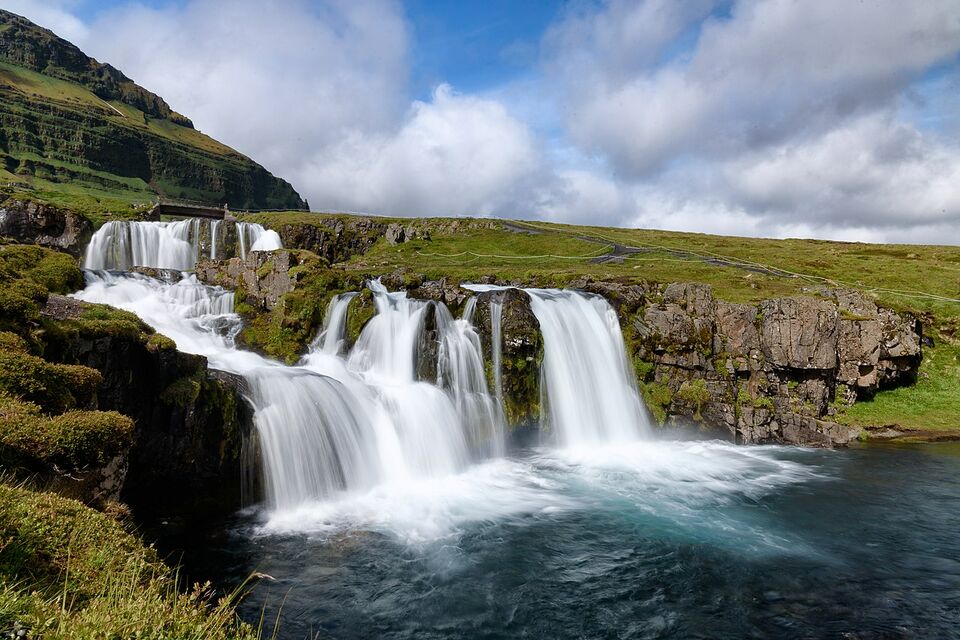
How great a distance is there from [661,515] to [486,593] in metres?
8.41

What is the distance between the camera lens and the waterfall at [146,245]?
45500 millimetres

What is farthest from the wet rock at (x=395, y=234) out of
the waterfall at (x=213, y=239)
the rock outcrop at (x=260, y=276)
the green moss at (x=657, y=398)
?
the green moss at (x=657, y=398)

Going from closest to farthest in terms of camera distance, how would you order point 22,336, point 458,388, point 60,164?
point 22,336 → point 458,388 → point 60,164

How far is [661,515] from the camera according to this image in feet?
58.7

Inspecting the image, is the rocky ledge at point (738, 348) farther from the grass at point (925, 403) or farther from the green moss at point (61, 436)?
the green moss at point (61, 436)

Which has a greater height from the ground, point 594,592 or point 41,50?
point 41,50

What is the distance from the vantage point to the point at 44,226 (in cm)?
4403

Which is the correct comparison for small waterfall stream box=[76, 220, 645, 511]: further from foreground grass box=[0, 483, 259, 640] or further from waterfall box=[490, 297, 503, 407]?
foreground grass box=[0, 483, 259, 640]

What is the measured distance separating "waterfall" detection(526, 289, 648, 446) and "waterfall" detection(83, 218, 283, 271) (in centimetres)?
3366

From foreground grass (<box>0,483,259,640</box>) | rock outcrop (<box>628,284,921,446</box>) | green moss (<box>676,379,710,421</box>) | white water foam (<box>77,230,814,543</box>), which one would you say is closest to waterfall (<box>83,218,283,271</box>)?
white water foam (<box>77,230,814,543</box>)

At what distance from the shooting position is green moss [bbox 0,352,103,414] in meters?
9.47

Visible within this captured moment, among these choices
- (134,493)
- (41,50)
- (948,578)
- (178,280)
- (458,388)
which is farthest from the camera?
(41,50)

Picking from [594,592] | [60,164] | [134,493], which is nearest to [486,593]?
[594,592]

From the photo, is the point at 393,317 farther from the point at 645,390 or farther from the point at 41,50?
the point at 41,50
